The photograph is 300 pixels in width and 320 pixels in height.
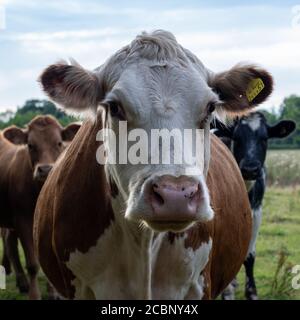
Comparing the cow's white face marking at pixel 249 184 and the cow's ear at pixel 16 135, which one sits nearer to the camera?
the cow's white face marking at pixel 249 184

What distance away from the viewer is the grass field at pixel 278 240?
24.9 ft

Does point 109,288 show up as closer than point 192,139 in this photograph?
No

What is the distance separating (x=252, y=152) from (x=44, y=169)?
2405 millimetres

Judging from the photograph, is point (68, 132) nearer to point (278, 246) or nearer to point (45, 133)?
point (45, 133)

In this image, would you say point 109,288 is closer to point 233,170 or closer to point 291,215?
point 233,170

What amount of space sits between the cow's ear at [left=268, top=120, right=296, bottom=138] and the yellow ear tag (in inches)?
164

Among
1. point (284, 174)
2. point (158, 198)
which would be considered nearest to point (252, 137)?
point (158, 198)

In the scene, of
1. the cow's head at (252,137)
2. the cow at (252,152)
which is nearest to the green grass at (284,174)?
the cow's head at (252,137)

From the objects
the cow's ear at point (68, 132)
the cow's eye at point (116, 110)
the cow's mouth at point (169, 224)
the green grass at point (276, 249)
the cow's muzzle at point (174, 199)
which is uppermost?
the cow's eye at point (116, 110)

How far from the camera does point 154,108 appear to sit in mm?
3203

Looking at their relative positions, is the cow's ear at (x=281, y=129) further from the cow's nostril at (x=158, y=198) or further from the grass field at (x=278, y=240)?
Result: the cow's nostril at (x=158, y=198)

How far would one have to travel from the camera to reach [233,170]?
17.7ft
